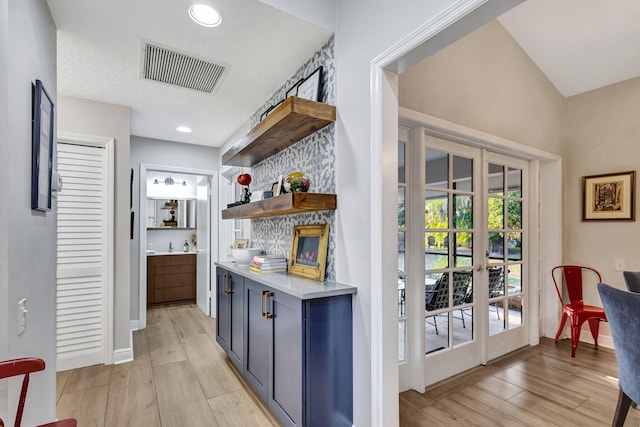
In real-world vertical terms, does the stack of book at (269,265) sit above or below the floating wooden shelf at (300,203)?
below

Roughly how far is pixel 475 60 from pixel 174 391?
3629 millimetres

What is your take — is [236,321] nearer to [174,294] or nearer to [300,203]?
[300,203]

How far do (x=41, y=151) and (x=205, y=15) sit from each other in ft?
3.74

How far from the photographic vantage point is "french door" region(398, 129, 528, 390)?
2.41m

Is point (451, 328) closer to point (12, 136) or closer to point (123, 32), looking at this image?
point (12, 136)

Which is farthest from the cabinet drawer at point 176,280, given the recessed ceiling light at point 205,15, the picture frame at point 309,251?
the recessed ceiling light at point 205,15

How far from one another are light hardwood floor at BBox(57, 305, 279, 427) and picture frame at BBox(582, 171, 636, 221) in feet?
12.2

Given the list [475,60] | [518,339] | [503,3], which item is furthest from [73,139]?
[518,339]

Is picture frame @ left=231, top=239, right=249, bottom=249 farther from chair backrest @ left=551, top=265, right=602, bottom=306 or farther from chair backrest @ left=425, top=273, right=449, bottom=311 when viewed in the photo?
chair backrest @ left=551, top=265, right=602, bottom=306

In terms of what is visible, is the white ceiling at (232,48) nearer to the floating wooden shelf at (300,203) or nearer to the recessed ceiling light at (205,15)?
the recessed ceiling light at (205,15)

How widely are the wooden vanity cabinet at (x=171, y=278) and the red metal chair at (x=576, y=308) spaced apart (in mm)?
5031

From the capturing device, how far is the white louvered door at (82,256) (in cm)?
285

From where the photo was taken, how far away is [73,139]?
2.85 m

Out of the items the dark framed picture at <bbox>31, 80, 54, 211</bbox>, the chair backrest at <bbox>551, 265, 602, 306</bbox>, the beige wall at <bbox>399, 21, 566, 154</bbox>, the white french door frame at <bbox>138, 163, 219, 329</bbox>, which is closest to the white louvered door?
the white french door frame at <bbox>138, 163, 219, 329</bbox>
